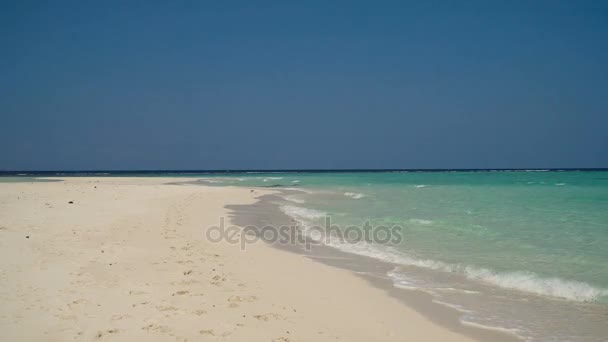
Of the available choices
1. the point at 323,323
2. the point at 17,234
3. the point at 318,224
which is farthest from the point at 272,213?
the point at 323,323

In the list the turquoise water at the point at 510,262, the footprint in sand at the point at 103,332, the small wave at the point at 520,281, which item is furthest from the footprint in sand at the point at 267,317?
the small wave at the point at 520,281

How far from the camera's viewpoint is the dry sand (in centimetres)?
466

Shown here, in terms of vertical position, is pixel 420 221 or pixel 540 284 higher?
pixel 420 221

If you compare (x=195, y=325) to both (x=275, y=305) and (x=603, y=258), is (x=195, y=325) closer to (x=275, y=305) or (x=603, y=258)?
(x=275, y=305)

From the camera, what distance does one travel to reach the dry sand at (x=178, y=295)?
466 cm

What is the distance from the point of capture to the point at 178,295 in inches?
230

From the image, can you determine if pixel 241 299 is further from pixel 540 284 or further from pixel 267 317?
pixel 540 284

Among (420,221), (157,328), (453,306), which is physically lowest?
(453,306)

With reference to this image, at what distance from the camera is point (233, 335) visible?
15.1ft

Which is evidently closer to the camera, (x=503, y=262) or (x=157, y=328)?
(x=157, y=328)

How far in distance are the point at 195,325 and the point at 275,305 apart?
133cm

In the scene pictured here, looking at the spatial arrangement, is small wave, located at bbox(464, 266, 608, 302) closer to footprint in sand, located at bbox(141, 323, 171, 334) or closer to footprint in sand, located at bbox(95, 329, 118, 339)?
footprint in sand, located at bbox(141, 323, 171, 334)

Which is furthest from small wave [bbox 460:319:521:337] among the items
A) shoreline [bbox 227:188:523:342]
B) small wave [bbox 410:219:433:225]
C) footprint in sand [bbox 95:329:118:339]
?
small wave [bbox 410:219:433:225]

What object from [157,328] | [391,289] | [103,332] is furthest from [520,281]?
[103,332]
